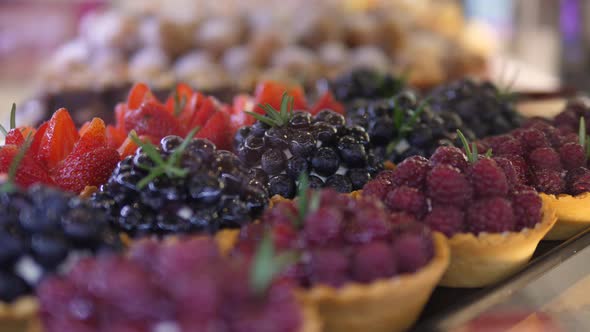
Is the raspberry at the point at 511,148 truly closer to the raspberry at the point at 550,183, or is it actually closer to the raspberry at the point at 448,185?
the raspberry at the point at 550,183

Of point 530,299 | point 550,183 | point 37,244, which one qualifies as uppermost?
point 37,244

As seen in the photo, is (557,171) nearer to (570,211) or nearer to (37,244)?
(570,211)

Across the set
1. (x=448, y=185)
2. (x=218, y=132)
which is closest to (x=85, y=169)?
(x=218, y=132)

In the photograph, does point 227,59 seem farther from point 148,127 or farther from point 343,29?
point 148,127

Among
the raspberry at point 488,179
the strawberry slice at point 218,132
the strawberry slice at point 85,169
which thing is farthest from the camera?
the strawberry slice at point 218,132

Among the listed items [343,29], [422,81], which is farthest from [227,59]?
[422,81]

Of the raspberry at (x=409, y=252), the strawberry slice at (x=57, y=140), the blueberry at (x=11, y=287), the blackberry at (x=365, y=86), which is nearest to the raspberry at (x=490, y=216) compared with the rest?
the raspberry at (x=409, y=252)

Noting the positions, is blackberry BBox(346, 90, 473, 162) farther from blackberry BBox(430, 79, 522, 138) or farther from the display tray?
the display tray
